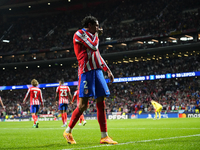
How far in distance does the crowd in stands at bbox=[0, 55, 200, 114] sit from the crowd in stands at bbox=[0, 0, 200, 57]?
15.6 ft

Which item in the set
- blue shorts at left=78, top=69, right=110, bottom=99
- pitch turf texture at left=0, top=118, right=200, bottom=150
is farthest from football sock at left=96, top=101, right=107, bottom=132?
pitch turf texture at left=0, top=118, right=200, bottom=150

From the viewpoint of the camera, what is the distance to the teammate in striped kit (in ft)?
16.3

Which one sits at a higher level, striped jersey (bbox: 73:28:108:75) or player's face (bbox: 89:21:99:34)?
player's face (bbox: 89:21:99:34)

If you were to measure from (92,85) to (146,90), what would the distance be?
35347 millimetres

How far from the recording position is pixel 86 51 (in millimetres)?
5160

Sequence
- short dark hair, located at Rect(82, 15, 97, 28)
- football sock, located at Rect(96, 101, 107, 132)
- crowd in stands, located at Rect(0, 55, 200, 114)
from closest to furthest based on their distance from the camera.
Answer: football sock, located at Rect(96, 101, 107, 132), short dark hair, located at Rect(82, 15, 97, 28), crowd in stands, located at Rect(0, 55, 200, 114)

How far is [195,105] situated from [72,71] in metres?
24.5

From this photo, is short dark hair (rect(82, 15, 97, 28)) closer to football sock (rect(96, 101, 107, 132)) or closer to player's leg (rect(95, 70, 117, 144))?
player's leg (rect(95, 70, 117, 144))

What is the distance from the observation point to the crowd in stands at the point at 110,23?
40613 mm

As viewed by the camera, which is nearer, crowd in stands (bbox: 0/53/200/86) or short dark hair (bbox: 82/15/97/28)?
short dark hair (bbox: 82/15/97/28)

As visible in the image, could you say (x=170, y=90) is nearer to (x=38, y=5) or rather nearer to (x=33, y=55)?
(x=33, y=55)

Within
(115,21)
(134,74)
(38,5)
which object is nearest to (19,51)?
(38,5)

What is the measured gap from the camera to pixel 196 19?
38.0 meters

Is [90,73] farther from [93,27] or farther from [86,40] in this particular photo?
[93,27]
